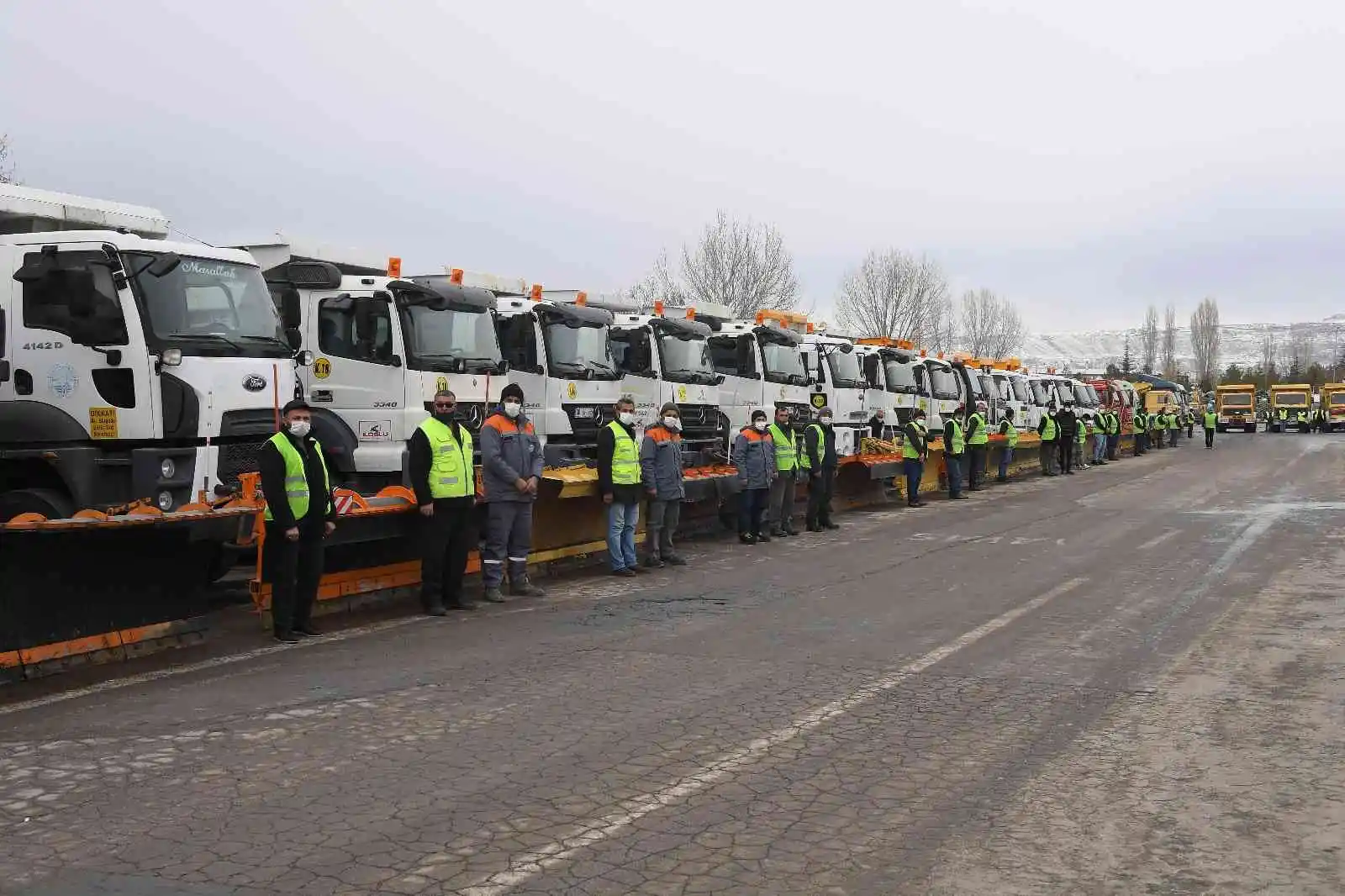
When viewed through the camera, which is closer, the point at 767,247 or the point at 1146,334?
the point at 767,247

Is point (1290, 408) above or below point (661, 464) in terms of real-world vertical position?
below

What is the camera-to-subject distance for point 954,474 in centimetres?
2331

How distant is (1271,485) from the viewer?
25.3 m

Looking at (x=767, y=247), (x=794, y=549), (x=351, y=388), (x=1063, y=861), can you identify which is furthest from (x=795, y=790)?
(x=767, y=247)

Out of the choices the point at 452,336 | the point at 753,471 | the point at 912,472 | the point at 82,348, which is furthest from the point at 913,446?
the point at 82,348

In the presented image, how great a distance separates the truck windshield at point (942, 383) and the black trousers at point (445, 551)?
1853 centimetres

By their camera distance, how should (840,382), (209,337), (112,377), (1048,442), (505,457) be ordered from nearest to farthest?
(112,377), (209,337), (505,457), (840,382), (1048,442)

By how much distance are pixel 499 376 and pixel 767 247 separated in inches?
1569

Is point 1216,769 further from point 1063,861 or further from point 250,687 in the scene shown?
point 250,687

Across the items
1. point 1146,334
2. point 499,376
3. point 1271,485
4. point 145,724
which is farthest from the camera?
point 1146,334

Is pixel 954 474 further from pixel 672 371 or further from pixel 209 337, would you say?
pixel 209 337

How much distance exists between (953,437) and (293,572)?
52.9ft

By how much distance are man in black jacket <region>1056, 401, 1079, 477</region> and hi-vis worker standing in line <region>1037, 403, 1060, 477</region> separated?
287mm

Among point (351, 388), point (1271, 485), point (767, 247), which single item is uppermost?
point (767, 247)
